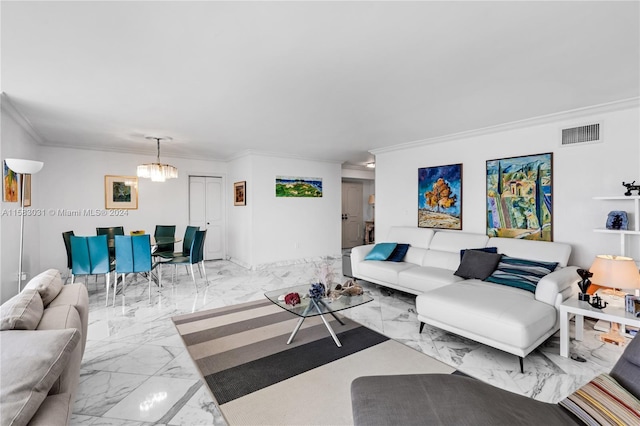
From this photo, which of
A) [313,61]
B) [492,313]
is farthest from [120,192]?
[492,313]

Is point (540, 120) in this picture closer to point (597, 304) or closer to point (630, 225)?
point (630, 225)

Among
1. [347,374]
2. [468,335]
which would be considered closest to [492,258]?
[468,335]

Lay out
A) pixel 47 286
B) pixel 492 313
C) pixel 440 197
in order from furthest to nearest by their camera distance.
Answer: pixel 440 197 → pixel 492 313 → pixel 47 286

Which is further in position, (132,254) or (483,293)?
(132,254)

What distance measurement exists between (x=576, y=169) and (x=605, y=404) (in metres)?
3.14

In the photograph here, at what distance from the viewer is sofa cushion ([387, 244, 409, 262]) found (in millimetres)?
4547

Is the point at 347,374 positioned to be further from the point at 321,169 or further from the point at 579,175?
the point at 321,169

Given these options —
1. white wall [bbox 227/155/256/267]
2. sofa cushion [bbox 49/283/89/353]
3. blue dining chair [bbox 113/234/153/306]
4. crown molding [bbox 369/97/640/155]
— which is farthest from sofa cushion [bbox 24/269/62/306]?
crown molding [bbox 369/97/640/155]

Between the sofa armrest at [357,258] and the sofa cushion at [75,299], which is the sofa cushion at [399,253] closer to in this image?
the sofa armrest at [357,258]

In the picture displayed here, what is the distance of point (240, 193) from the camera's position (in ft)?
21.1

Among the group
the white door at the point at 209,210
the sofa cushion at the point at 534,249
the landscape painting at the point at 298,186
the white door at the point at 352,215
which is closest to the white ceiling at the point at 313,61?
the sofa cushion at the point at 534,249

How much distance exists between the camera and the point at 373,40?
6.50 ft

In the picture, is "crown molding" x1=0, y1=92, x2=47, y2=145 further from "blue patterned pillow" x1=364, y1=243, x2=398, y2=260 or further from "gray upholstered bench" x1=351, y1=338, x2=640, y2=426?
"blue patterned pillow" x1=364, y1=243, x2=398, y2=260

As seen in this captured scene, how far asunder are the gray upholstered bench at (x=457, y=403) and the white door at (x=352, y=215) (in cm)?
755
